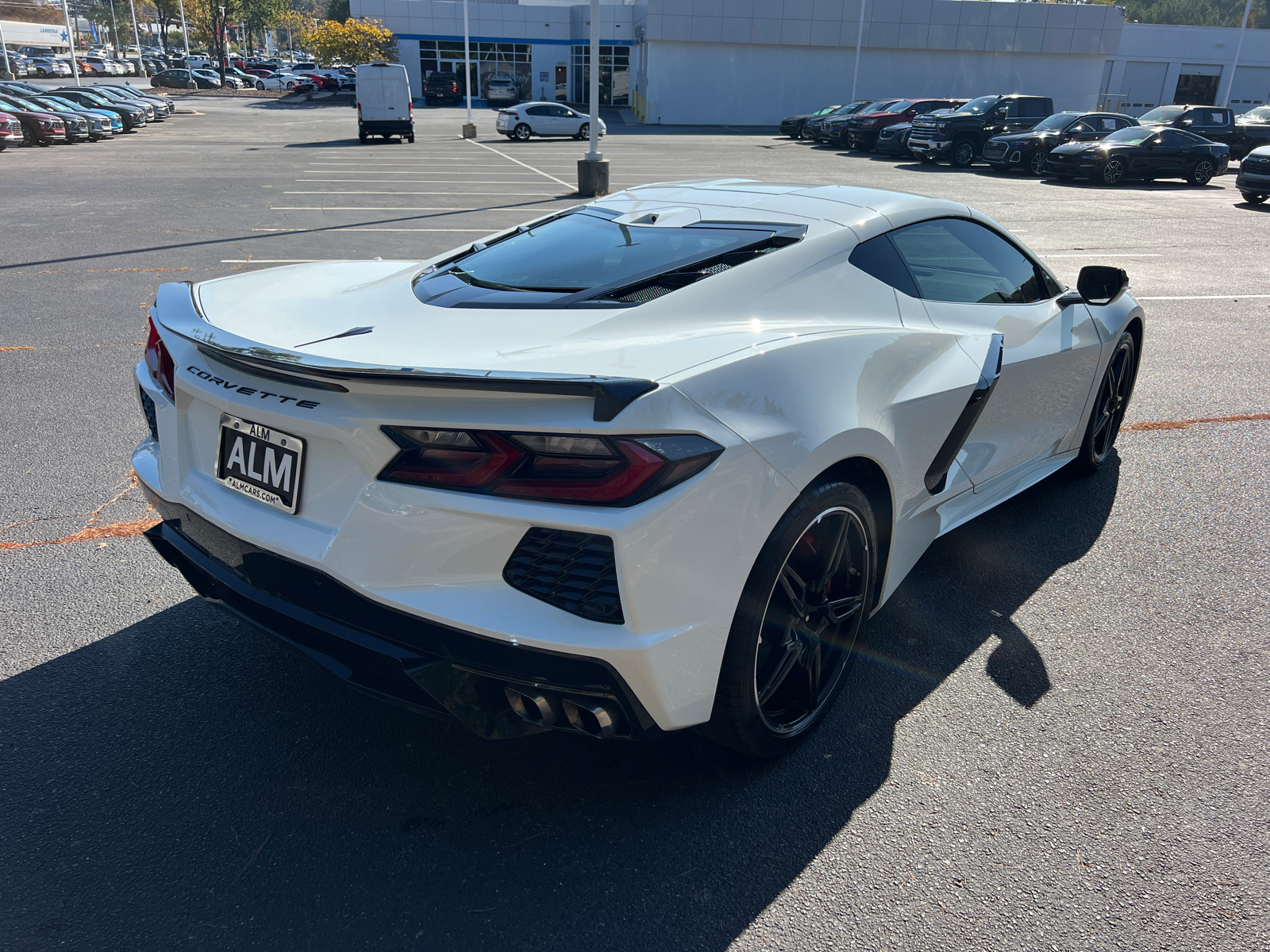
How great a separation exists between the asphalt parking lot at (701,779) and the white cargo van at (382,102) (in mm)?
28887

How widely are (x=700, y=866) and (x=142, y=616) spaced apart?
222 cm

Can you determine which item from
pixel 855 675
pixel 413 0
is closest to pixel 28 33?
pixel 413 0

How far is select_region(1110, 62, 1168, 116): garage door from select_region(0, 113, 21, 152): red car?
5660cm

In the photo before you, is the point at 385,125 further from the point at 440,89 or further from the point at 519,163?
the point at 440,89

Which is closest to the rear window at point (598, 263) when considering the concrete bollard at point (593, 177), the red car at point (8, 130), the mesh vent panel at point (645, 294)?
the mesh vent panel at point (645, 294)

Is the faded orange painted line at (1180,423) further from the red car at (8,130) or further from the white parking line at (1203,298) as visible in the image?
the red car at (8,130)

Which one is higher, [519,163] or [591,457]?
[591,457]

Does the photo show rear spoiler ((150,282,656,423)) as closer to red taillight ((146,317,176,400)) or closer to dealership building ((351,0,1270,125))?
red taillight ((146,317,176,400))

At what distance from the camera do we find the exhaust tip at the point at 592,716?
1975mm

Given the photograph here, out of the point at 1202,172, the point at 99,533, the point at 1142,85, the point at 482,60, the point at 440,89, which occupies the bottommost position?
the point at 99,533

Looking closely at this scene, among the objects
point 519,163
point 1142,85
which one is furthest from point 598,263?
point 1142,85

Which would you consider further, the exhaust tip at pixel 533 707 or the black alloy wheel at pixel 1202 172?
the black alloy wheel at pixel 1202 172

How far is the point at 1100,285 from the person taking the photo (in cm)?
392

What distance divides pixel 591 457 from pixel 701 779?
109 centimetres
